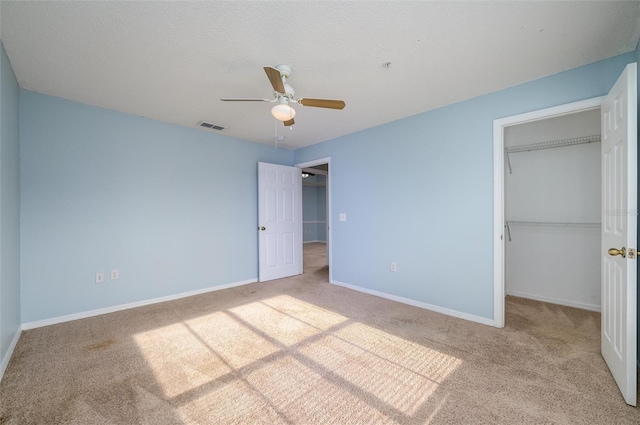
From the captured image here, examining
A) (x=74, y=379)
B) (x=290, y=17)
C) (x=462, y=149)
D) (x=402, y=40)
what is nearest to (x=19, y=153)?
(x=74, y=379)

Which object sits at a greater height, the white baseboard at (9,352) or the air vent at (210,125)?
the air vent at (210,125)

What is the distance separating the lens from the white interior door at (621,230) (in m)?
1.64

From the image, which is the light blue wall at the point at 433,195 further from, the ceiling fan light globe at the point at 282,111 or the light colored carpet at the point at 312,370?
the ceiling fan light globe at the point at 282,111

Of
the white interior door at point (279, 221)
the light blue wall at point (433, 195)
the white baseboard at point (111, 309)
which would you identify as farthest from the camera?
the white interior door at point (279, 221)

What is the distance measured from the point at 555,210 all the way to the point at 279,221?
3993mm

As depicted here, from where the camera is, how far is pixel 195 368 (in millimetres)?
2109

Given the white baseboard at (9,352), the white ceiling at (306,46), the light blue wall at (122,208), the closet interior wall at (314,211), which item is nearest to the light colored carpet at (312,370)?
the white baseboard at (9,352)

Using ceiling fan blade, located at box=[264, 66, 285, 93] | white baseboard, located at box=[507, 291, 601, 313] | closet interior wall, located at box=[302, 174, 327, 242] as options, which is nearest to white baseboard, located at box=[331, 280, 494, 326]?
white baseboard, located at box=[507, 291, 601, 313]

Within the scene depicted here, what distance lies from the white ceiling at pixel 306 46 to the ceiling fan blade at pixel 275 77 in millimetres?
273

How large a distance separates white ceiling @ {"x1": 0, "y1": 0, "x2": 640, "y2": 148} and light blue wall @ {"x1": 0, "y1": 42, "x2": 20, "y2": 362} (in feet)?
0.80

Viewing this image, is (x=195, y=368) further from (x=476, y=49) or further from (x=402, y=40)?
(x=476, y=49)

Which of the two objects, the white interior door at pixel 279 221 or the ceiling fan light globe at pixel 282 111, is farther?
the white interior door at pixel 279 221

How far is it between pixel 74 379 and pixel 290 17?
289 cm

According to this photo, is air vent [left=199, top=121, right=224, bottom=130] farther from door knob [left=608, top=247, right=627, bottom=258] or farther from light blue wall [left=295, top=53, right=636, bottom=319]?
door knob [left=608, top=247, right=627, bottom=258]
